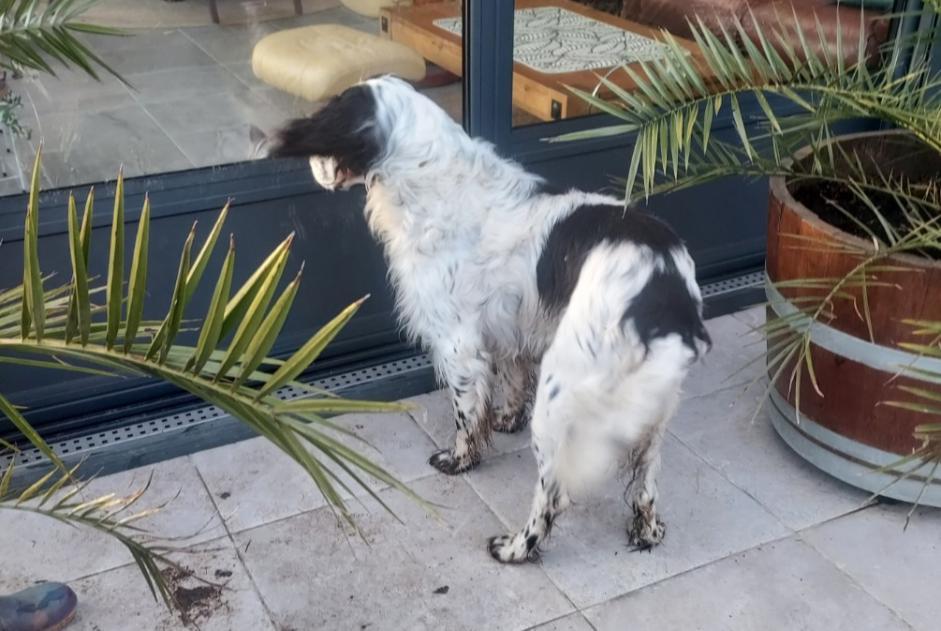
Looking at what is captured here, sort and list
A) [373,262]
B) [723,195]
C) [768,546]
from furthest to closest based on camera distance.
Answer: [723,195] < [373,262] < [768,546]

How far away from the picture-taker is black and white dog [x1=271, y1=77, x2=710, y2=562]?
238cm

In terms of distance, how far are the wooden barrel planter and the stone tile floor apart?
161 mm

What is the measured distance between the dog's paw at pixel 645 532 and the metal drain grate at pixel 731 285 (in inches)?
59.0

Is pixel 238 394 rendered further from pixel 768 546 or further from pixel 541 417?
pixel 768 546

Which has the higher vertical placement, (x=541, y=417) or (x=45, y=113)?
(x=45, y=113)

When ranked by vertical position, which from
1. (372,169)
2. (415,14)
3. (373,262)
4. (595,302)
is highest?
(415,14)

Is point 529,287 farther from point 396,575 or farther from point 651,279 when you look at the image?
point 396,575

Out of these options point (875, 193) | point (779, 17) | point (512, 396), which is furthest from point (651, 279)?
point (779, 17)

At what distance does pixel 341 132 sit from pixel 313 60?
644 mm

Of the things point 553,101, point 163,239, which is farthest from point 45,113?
point 553,101

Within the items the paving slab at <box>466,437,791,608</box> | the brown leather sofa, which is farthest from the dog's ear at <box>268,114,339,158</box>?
the brown leather sofa

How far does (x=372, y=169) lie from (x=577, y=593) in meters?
1.31

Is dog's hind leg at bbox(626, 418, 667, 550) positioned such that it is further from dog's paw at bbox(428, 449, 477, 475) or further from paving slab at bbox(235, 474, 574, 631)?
dog's paw at bbox(428, 449, 477, 475)

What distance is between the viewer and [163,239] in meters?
3.13
